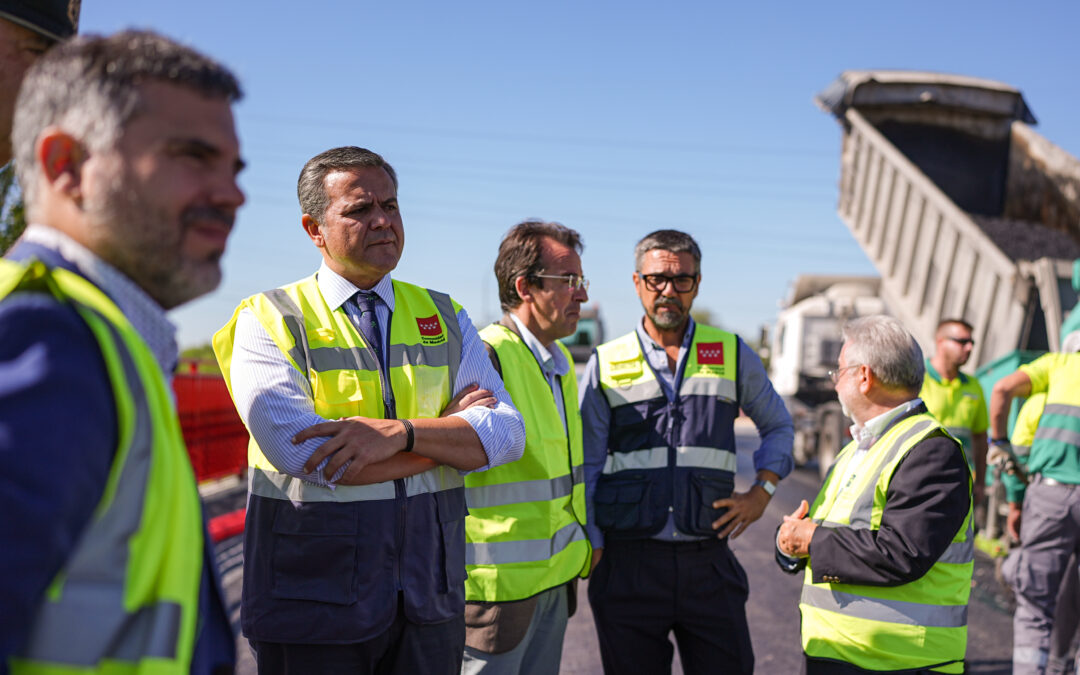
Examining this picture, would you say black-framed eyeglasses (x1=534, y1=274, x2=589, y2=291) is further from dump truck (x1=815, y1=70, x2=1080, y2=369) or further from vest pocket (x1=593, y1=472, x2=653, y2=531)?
dump truck (x1=815, y1=70, x2=1080, y2=369)

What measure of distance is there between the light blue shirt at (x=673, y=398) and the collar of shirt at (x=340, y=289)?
1308 mm

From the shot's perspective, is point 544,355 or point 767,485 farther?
point 767,485

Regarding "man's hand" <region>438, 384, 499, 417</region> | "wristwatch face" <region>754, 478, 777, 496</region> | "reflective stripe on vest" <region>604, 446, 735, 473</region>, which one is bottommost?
"wristwatch face" <region>754, 478, 777, 496</region>

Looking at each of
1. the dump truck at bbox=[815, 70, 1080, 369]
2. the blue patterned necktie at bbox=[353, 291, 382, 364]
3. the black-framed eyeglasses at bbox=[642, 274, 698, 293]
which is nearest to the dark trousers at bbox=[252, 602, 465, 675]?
the blue patterned necktie at bbox=[353, 291, 382, 364]

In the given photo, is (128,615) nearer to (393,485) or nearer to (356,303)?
(393,485)

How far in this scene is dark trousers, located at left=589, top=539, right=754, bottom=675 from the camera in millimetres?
3234

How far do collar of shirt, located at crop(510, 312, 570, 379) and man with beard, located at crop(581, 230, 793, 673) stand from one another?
31 centimetres

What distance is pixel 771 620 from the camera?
5.59 metres

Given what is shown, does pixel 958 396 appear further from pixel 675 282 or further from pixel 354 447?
pixel 354 447

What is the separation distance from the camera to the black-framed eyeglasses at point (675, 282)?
11.5 feet

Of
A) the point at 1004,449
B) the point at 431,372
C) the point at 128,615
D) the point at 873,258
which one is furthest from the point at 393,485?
the point at 873,258

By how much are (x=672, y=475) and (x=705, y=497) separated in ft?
0.50

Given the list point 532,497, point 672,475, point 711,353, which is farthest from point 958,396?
point 532,497

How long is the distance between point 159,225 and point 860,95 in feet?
37.2
